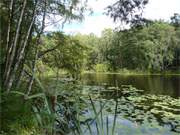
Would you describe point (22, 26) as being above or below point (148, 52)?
below

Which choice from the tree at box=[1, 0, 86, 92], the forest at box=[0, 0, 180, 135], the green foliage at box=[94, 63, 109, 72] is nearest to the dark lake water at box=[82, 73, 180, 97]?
the forest at box=[0, 0, 180, 135]

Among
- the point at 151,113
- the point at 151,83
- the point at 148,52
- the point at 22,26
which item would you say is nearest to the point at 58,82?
the point at 22,26

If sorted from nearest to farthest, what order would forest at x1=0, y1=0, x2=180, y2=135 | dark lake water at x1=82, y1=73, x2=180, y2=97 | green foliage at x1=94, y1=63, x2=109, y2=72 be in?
forest at x1=0, y1=0, x2=180, y2=135, dark lake water at x1=82, y1=73, x2=180, y2=97, green foliage at x1=94, y1=63, x2=109, y2=72

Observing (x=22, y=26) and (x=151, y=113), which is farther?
(x=151, y=113)

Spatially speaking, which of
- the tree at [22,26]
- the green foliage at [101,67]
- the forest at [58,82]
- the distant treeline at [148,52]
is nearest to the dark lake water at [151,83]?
the forest at [58,82]

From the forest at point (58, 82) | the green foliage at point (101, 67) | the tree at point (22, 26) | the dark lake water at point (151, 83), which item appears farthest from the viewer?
the green foliage at point (101, 67)

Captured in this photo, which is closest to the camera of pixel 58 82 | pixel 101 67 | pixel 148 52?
pixel 58 82

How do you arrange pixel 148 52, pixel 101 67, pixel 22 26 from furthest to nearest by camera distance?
pixel 101 67, pixel 148 52, pixel 22 26

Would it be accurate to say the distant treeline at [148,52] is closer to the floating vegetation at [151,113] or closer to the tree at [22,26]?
the floating vegetation at [151,113]

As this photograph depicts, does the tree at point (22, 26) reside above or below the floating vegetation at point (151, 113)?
above

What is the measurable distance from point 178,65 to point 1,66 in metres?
47.9

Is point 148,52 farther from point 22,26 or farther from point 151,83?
point 22,26

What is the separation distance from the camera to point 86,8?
21.4 feet

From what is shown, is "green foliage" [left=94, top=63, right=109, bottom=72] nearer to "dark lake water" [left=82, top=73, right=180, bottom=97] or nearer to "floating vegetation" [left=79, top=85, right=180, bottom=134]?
"dark lake water" [left=82, top=73, right=180, bottom=97]
